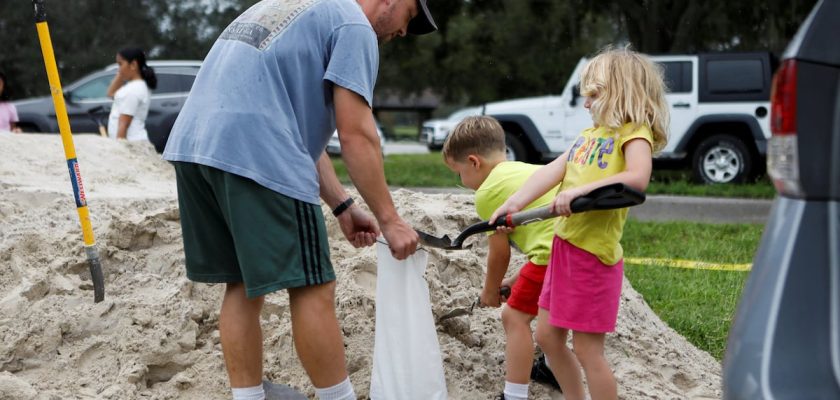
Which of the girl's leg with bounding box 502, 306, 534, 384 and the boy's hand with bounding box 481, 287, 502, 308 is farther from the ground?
the boy's hand with bounding box 481, 287, 502, 308

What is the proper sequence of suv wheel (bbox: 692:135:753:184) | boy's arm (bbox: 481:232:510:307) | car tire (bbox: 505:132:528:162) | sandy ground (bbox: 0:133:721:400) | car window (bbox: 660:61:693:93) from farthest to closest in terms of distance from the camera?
1. car tire (bbox: 505:132:528:162)
2. car window (bbox: 660:61:693:93)
3. suv wheel (bbox: 692:135:753:184)
4. sandy ground (bbox: 0:133:721:400)
5. boy's arm (bbox: 481:232:510:307)

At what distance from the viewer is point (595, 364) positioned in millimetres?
3260

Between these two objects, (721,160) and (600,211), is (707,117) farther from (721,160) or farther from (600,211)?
(600,211)

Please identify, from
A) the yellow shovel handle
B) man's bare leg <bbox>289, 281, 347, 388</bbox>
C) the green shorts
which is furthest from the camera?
the yellow shovel handle

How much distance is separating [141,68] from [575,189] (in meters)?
6.50

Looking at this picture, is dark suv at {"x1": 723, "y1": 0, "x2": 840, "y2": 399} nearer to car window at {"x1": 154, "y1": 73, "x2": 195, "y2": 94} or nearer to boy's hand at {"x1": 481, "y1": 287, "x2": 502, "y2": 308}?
boy's hand at {"x1": 481, "y1": 287, "x2": 502, "y2": 308}

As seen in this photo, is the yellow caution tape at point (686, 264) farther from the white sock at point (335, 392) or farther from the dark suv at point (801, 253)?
the dark suv at point (801, 253)

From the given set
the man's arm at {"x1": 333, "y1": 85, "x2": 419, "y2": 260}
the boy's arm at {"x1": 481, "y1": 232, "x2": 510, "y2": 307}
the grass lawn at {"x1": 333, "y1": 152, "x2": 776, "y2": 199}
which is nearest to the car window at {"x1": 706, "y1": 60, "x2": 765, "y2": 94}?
the grass lawn at {"x1": 333, "y1": 152, "x2": 776, "y2": 199}

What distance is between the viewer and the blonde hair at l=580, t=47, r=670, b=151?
3.16 metres

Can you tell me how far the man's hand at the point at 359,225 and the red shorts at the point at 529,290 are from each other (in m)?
0.61

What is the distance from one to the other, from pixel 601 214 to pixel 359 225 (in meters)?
0.86

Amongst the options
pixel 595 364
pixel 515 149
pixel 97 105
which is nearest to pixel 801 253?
pixel 595 364

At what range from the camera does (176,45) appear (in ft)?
113

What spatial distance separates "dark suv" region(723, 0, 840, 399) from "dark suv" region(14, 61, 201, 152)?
12.6m
